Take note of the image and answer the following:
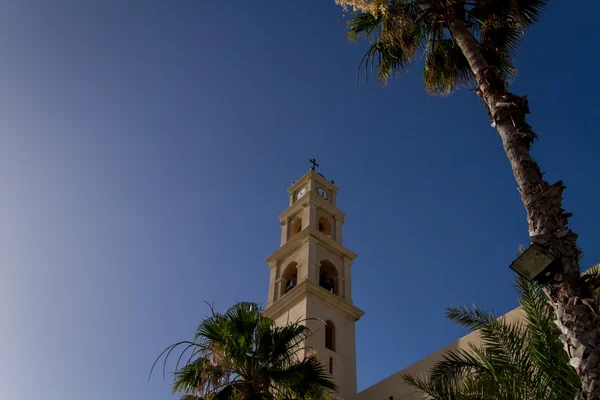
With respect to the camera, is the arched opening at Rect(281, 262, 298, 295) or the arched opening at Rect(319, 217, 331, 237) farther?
the arched opening at Rect(319, 217, 331, 237)

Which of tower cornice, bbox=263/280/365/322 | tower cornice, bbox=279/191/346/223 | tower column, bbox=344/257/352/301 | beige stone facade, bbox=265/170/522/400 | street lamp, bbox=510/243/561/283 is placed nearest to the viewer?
street lamp, bbox=510/243/561/283

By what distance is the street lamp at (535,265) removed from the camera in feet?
20.3

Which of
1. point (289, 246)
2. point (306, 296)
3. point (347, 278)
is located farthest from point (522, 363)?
point (289, 246)

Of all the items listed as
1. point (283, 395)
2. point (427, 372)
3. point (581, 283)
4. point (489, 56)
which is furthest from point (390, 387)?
point (581, 283)

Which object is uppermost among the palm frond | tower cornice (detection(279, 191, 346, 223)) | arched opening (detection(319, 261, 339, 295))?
tower cornice (detection(279, 191, 346, 223))

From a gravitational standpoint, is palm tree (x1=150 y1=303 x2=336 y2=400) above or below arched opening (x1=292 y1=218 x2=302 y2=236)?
below

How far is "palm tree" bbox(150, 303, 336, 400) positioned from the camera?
11.2m

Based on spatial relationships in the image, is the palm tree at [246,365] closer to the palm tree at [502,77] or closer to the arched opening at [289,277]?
the palm tree at [502,77]

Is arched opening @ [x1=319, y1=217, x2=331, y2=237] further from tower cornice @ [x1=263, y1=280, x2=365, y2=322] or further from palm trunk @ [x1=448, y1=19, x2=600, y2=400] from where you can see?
palm trunk @ [x1=448, y1=19, x2=600, y2=400]

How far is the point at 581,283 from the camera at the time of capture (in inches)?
242

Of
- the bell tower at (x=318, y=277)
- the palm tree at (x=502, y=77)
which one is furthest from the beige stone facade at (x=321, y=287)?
the palm tree at (x=502, y=77)

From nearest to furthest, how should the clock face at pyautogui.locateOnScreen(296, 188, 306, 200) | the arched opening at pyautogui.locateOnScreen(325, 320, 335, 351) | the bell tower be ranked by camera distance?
the bell tower → the arched opening at pyautogui.locateOnScreen(325, 320, 335, 351) → the clock face at pyautogui.locateOnScreen(296, 188, 306, 200)

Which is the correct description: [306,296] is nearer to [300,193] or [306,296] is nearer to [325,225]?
[325,225]

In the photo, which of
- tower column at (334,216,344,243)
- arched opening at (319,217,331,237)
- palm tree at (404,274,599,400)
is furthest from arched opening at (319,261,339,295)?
palm tree at (404,274,599,400)
